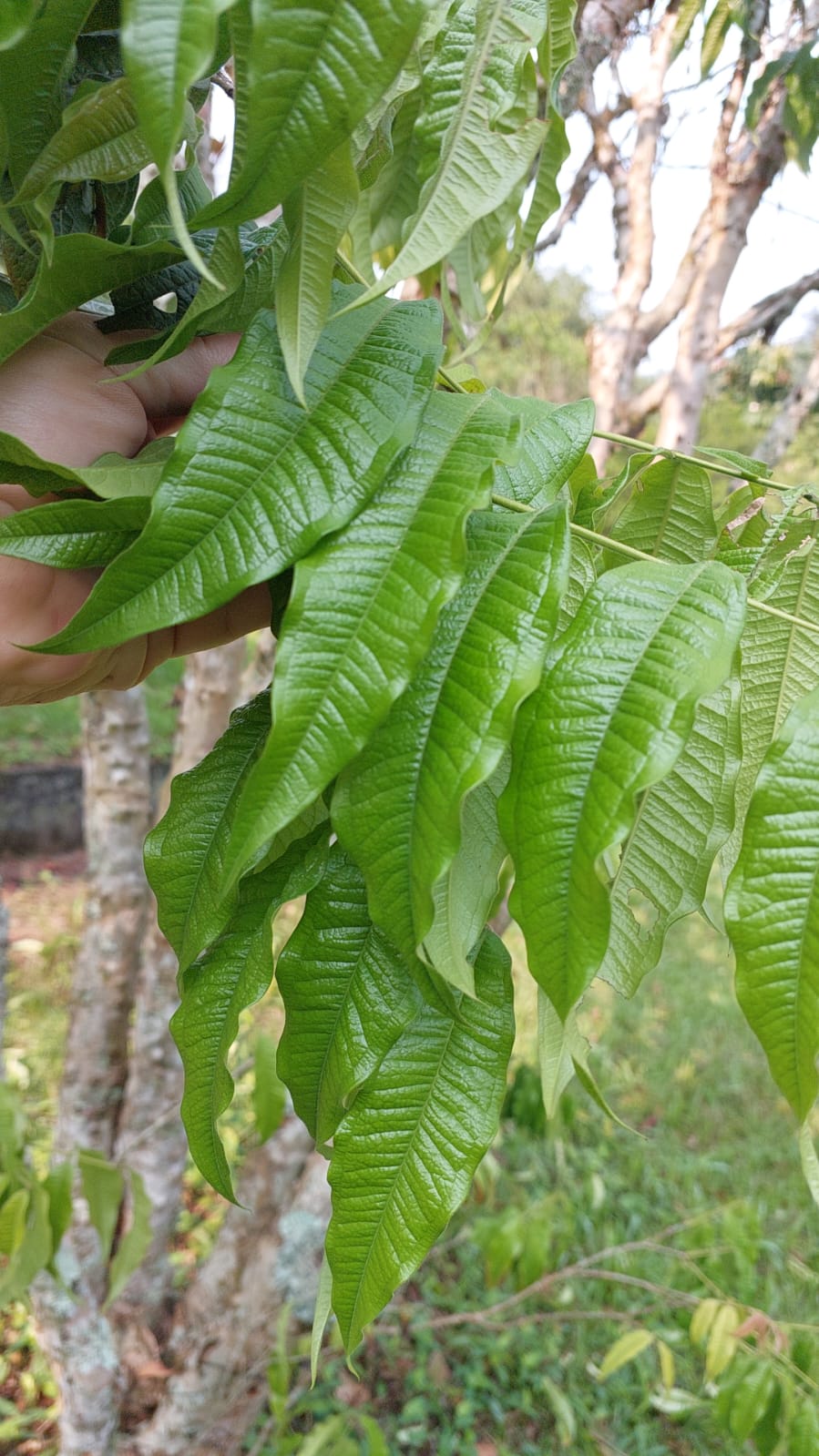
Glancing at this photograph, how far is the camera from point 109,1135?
1.82m

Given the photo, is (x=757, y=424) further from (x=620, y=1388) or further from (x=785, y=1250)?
(x=620, y=1388)

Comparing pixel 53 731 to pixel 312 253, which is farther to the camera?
pixel 53 731

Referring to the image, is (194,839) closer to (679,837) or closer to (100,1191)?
(679,837)

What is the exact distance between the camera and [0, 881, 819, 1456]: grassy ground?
169cm

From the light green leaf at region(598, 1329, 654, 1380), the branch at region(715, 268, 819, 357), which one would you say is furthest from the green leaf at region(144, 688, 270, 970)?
the branch at region(715, 268, 819, 357)

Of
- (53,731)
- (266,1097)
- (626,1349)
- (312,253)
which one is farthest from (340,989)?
(53,731)

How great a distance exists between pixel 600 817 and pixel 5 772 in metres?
4.35

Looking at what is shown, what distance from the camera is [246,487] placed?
361 mm

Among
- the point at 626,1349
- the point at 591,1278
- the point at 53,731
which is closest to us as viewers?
the point at 626,1349

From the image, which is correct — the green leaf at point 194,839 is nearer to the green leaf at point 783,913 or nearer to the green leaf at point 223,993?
the green leaf at point 223,993

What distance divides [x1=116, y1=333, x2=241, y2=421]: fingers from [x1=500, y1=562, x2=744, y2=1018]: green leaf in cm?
29

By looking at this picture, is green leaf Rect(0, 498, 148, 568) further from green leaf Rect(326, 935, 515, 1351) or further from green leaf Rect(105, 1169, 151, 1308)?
green leaf Rect(105, 1169, 151, 1308)

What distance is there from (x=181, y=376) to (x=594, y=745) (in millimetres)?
343

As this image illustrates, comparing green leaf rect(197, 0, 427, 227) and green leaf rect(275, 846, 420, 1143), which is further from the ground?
green leaf rect(197, 0, 427, 227)
